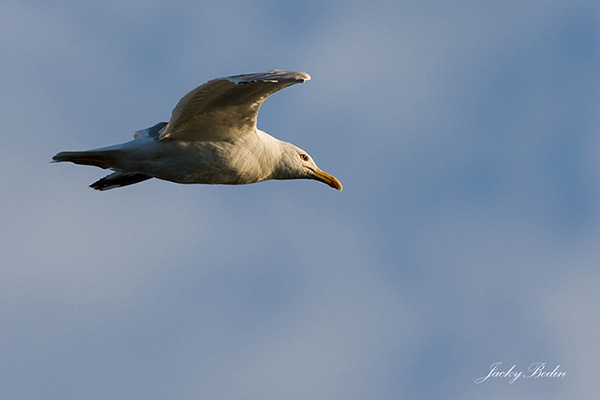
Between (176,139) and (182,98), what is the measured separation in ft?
3.34

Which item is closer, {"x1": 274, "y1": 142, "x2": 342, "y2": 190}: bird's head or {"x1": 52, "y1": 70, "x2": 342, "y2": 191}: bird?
{"x1": 52, "y1": 70, "x2": 342, "y2": 191}: bird

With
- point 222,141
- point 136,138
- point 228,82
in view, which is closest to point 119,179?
Answer: point 136,138

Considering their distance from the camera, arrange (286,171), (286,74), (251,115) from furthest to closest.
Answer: (286,171), (251,115), (286,74)

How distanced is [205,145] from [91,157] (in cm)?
178

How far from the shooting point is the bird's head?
18.2 m

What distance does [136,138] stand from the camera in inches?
687

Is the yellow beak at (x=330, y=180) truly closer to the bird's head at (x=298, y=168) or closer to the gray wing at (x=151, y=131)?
the bird's head at (x=298, y=168)

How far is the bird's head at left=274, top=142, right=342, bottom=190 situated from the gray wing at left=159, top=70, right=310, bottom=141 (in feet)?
4.33

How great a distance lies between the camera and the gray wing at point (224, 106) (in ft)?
49.8

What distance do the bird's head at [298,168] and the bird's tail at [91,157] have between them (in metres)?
2.95

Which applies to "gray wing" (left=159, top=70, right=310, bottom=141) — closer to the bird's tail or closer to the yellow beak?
the bird's tail

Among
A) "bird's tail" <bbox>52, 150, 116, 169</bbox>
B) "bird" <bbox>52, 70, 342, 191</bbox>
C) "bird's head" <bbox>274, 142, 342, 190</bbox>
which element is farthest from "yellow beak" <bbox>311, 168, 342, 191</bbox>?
"bird's tail" <bbox>52, 150, 116, 169</bbox>

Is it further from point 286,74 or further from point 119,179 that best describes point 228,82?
point 119,179

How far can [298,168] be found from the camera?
18.6 meters
